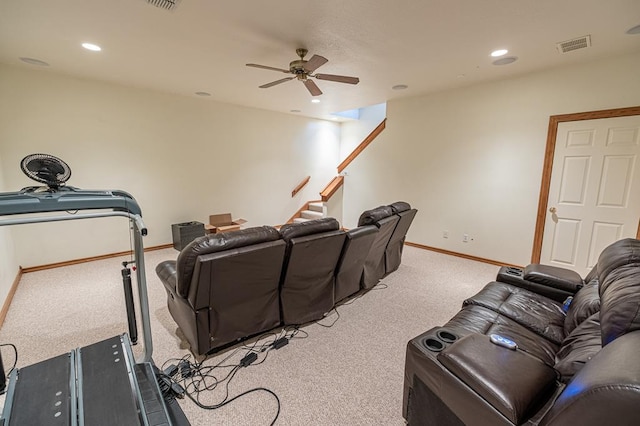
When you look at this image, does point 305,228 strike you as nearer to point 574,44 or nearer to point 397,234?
point 397,234

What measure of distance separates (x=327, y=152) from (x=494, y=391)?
21.1 feet

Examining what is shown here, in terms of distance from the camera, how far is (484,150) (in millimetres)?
4164

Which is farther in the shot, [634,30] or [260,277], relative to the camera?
[634,30]

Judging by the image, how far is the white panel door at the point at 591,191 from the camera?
3.14 meters

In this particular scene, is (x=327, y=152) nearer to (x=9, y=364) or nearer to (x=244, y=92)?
(x=244, y=92)

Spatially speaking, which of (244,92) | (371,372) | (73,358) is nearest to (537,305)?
(371,372)

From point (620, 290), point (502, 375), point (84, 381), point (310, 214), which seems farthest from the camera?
point (310, 214)

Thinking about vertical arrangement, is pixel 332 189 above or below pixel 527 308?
above

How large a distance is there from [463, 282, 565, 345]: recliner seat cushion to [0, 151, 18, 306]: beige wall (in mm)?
4275

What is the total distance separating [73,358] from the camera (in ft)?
4.81

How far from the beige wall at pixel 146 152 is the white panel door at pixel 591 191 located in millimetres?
4670

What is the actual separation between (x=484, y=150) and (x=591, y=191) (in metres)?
1.33

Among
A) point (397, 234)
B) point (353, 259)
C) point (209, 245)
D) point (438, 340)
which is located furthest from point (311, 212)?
point (438, 340)

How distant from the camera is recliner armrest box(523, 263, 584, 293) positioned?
207 centimetres
